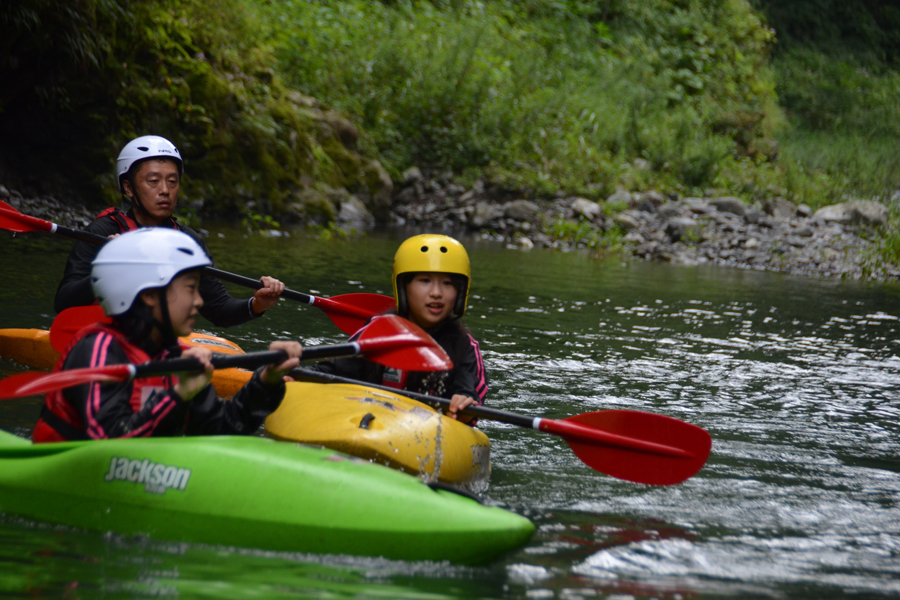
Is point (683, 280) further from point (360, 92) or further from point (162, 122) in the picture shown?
point (360, 92)

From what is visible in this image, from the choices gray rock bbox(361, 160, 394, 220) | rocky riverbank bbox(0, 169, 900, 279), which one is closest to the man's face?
rocky riverbank bbox(0, 169, 900, 279)

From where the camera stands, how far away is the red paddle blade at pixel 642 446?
317cm

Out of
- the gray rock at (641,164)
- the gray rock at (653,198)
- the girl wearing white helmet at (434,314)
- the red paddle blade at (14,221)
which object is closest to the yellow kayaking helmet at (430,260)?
the girl wearing white helmet at (434,314)

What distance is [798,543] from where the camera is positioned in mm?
2736

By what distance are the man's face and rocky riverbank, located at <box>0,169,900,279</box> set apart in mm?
10839

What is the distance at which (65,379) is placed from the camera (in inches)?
90.2

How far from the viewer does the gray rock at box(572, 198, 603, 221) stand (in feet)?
54.1

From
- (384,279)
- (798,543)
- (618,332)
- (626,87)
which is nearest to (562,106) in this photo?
(626,87)

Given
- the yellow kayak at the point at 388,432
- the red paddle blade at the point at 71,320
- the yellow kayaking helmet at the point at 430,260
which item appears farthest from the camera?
the red paddle blade at the point at 71,320

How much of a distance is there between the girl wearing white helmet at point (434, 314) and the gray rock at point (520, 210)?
13.0 metres

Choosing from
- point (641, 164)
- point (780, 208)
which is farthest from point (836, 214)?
point (641, 164)

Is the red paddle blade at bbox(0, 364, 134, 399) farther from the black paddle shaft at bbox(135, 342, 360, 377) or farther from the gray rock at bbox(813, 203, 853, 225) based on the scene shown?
the gray rock at bbox(813, 203, 853, 225)

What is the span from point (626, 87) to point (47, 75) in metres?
14.7

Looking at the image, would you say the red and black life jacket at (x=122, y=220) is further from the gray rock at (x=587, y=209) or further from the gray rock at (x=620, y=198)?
the gray rock at (x=620, y=198)
